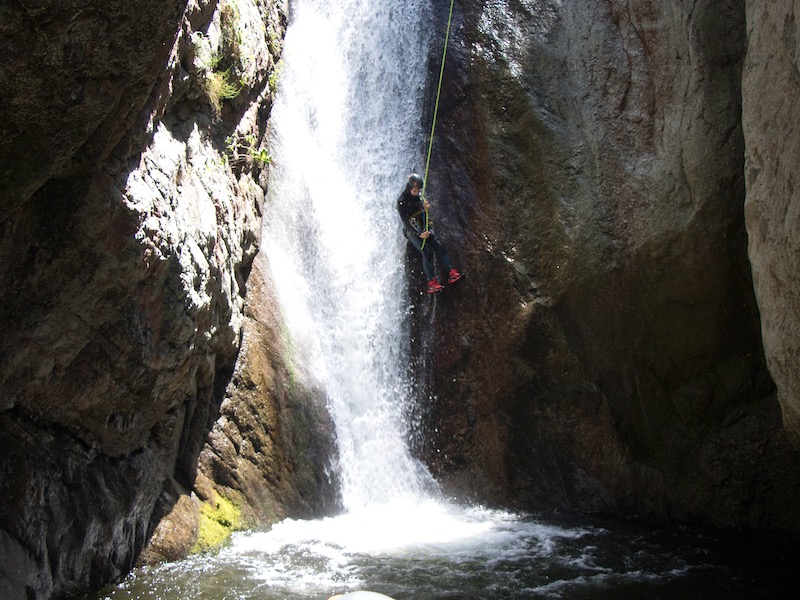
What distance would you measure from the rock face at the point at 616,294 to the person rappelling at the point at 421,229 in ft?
1.04

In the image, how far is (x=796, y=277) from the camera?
239 inches

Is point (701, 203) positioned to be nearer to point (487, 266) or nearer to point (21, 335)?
point (487, 266)

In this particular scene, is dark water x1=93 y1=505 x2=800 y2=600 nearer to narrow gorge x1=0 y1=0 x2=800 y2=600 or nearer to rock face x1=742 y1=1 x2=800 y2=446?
narrow gorge x1=0 y1=0 x2=800 y2=600

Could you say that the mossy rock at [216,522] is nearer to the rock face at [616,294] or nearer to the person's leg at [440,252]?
the rock face at [616,294]

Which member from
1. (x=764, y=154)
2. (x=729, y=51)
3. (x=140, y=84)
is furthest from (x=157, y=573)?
(x=729, y=51)

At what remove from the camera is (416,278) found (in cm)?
1009

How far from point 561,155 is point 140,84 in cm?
631

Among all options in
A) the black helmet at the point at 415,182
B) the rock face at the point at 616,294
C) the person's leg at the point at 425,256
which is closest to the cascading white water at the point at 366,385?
the person's leg at the point at 425,256

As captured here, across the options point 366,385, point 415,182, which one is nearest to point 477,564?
point 366,385

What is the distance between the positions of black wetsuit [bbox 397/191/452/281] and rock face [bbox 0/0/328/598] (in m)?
2.27

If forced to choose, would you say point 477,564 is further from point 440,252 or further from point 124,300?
point 440,252

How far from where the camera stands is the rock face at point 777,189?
241 inches

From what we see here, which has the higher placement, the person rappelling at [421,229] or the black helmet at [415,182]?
the black helmet at [415,182]

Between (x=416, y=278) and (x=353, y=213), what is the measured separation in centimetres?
146
